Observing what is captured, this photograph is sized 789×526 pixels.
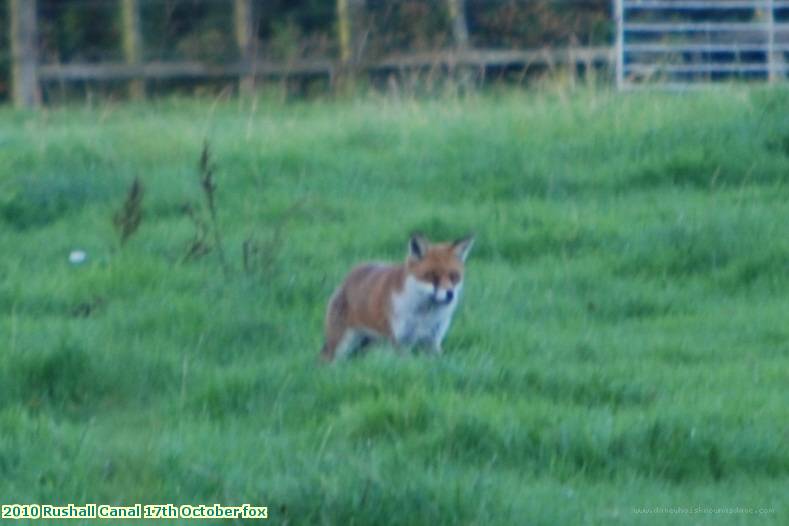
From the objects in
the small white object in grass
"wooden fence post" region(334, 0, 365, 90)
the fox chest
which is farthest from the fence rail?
the fox chest

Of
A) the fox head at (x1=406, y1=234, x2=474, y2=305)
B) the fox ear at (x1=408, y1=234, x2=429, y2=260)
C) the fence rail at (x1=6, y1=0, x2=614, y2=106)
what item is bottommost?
the fence rail at (x1=6, y1=0, x2=614, y2=106)

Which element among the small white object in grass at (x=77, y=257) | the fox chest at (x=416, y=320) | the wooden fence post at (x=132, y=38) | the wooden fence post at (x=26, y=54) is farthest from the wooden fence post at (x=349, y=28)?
the fox chest at (x=416, y=320)

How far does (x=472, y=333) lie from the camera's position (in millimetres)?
8742

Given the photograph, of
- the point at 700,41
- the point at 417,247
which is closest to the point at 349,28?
the point at 700,41

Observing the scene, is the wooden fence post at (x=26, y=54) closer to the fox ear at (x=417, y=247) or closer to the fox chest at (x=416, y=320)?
the fox ear at (x=417, y=247)

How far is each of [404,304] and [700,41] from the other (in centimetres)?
1502

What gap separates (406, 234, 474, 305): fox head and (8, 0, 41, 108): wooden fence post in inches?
593

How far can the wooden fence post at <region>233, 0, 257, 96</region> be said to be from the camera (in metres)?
23.3

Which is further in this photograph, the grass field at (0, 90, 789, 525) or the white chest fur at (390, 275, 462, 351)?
the white chest fur at (390, 275, 462, 351)

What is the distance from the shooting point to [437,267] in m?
8.27

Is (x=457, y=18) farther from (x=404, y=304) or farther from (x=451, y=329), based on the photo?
(x=404, y=304)

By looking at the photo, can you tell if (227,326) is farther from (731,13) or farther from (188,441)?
(731,13)

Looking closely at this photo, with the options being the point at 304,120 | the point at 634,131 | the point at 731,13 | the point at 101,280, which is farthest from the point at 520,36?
the point at 101,280

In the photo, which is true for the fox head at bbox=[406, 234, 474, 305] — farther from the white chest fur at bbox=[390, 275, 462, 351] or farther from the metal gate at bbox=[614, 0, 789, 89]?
the metal gate at bbox=[614, 0, 789, 89]
